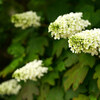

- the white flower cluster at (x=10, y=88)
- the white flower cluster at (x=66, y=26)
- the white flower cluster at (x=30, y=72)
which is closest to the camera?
the white flower cluster at (x=66, y=26)

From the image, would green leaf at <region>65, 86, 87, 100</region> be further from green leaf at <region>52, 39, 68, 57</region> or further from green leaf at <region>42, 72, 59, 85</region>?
green leaf at <region>52, 39, 68, 57</region>

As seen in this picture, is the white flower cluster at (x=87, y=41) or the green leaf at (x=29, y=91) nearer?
the white flower cluster at (x=87, y=41)

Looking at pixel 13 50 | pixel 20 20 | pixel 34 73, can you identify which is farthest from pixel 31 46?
pixel 34 73

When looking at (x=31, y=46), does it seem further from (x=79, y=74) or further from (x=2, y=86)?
(x=79, y=74)

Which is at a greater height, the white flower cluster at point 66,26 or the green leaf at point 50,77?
the white flower cluster at point 66,26

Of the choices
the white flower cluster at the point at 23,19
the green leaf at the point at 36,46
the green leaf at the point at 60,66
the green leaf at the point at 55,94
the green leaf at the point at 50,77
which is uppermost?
the white flower cluster at the point at 23,19

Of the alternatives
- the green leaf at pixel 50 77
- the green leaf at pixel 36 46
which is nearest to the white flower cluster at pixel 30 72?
the green leaf at pixel 50 77

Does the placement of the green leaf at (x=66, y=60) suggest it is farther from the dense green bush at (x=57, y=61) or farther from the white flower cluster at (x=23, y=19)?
the white flower cluster at (x=23, y=19)
